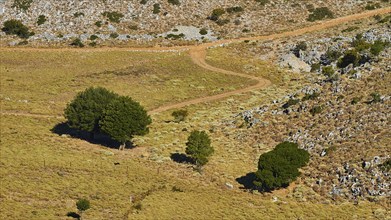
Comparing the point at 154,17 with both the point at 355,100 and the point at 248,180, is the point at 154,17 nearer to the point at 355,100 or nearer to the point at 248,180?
the point at 355,100

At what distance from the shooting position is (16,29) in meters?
132

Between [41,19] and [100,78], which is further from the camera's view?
[41,19]

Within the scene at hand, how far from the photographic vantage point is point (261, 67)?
11762 centimetres

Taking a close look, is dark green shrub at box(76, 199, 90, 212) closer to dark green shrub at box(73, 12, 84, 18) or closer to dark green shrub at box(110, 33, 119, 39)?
dark green shrub at box(110, 33, 119, 39)

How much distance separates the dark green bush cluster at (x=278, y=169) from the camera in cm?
7069

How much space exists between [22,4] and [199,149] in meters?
81.1

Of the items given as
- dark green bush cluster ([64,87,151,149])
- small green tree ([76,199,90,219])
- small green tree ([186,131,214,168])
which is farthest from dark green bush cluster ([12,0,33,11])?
small green tree ([76,199,90,219])

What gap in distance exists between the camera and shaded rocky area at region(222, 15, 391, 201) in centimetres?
7200

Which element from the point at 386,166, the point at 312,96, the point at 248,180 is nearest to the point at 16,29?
the point at 312,96

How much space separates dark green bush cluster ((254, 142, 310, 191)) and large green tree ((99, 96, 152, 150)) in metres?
16.8

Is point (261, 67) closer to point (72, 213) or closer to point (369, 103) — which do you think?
point (369, 103)

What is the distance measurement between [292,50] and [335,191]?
54404 mm

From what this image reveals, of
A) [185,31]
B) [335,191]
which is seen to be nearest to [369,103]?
[335,191]

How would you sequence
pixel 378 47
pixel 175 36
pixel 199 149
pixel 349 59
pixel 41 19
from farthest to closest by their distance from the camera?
pixel 41 19
pixel 175 36
pixel 349 59
pixel 378 47
pixel 199 149
